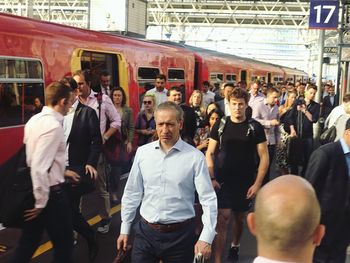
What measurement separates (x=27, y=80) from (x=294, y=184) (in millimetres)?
5498

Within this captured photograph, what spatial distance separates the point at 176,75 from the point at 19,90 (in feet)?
20.2

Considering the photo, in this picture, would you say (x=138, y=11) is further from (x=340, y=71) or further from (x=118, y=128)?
(x=118, y=128)

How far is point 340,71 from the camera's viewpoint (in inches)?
481

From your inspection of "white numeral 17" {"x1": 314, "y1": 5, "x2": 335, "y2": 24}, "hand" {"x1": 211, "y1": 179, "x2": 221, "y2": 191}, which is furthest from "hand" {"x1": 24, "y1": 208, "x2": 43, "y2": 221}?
"white numeral 17" {"x1": 314, "y1": 5, "x2": 335, "y2": 24}

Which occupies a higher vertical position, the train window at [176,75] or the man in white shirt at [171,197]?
the train window at [176,75]

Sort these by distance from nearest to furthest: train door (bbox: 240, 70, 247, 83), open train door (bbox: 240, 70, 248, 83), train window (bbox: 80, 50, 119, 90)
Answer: train window (bbox: 80, 50, 119, 90), open train door (bbox: 240, 70, 248, 83), train door (bbox: 240, 70, 247, 83)

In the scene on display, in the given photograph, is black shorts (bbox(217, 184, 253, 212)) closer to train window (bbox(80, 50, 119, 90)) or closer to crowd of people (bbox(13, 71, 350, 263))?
crowd of people (bbox(13, 71, 350, 263))

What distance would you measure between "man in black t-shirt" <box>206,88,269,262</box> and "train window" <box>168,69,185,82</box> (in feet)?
23.1

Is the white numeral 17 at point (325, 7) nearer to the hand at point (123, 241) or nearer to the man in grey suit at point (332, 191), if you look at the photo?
the man in grey suit at point (332, 191)

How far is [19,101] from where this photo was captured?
21.2ft

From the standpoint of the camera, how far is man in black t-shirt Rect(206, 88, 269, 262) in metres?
4.72

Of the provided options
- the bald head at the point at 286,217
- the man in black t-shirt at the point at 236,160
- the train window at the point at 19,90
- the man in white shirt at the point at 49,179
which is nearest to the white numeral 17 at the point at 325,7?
the train window at the point at 19,90

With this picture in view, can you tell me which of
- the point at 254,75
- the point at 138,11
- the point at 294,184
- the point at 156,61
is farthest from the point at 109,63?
the point at 254,75

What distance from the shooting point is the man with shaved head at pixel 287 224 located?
1.63 meters
